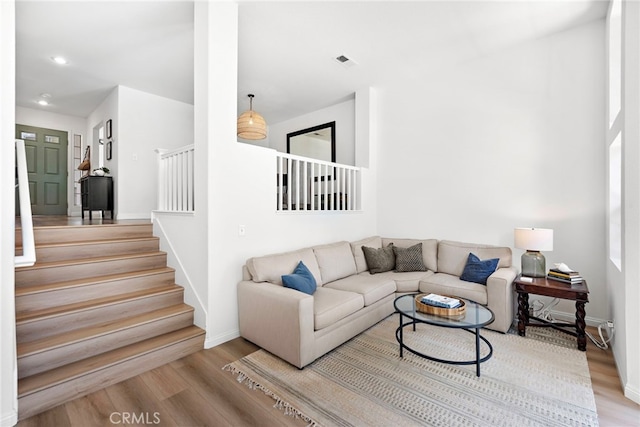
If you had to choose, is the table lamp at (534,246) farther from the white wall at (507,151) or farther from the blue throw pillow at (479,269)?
the white wall at (507,151)

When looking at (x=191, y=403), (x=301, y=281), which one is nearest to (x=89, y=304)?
(x=191, y=403)

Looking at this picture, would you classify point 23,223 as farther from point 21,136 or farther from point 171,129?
point 21,136

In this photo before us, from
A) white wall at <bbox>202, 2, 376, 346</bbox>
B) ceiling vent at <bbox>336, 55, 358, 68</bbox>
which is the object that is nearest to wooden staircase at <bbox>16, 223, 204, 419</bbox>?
white wall at <bbox>202, 2, 376, 346</bbox>

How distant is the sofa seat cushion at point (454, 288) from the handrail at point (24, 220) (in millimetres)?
3332

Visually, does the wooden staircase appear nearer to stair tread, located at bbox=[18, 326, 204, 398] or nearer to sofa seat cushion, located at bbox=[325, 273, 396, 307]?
stair tread, located at bbox=[18, 326, 204, 398]

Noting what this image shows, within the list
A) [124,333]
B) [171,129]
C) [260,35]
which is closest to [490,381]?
[124,333]

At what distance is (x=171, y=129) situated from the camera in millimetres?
5570

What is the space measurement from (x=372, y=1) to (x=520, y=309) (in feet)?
10.7

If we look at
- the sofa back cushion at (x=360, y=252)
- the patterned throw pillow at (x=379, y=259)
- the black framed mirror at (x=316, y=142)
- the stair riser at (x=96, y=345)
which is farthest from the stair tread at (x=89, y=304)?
the black framed mirror at (x=316, y=142)

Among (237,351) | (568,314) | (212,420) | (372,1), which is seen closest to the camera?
(212,420)

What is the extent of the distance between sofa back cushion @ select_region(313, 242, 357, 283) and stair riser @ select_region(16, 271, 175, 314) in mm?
1589

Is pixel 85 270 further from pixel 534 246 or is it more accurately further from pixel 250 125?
pixel 534 246

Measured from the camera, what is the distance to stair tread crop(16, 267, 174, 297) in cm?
231

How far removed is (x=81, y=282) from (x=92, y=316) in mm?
373
